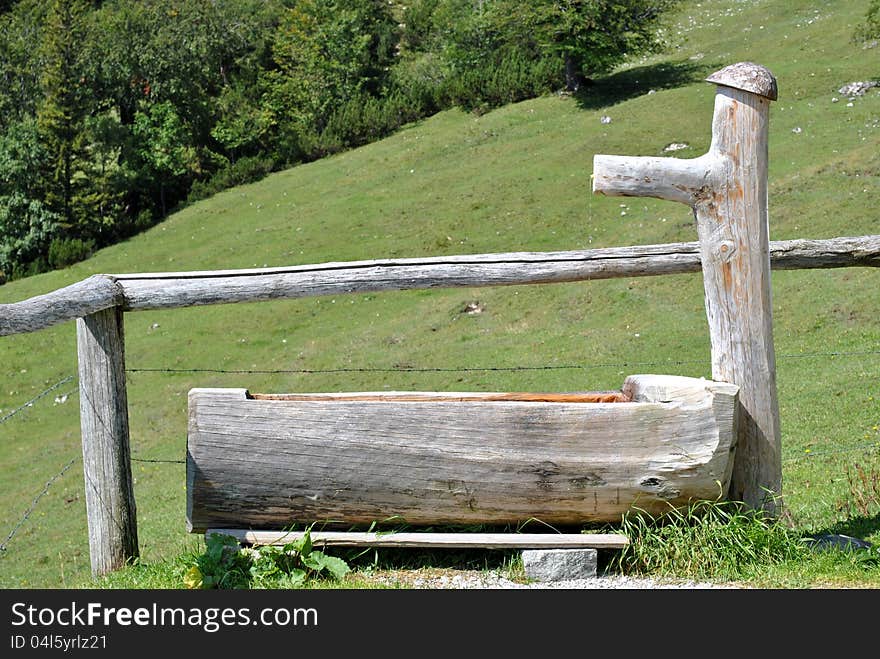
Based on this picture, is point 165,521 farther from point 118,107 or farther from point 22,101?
point 22,101

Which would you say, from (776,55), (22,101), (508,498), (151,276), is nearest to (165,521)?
(151,276)

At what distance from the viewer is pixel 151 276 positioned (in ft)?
20.4

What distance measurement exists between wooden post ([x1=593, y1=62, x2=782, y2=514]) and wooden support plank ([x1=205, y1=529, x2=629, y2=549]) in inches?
46.7

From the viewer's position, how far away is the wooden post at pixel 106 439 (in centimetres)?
609

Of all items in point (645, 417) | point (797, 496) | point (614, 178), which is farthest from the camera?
point (797, 496)

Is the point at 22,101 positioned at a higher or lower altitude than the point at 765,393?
higher

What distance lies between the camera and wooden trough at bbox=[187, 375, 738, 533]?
555 centimetres

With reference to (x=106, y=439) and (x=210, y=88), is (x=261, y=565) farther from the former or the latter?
(x=210, y=88)

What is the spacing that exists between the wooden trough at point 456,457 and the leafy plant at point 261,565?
0.22 meters

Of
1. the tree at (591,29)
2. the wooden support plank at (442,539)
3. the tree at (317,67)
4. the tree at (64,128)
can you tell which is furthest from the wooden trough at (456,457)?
the tree at (317,67)

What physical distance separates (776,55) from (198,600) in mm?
40136

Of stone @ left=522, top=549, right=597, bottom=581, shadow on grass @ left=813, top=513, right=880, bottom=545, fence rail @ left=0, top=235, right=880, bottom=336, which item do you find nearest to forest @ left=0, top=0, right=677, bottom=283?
fence rail @ left=0, top=235, right=880, bottom=336

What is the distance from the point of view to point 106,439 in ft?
20.3

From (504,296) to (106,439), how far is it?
1815 cm
